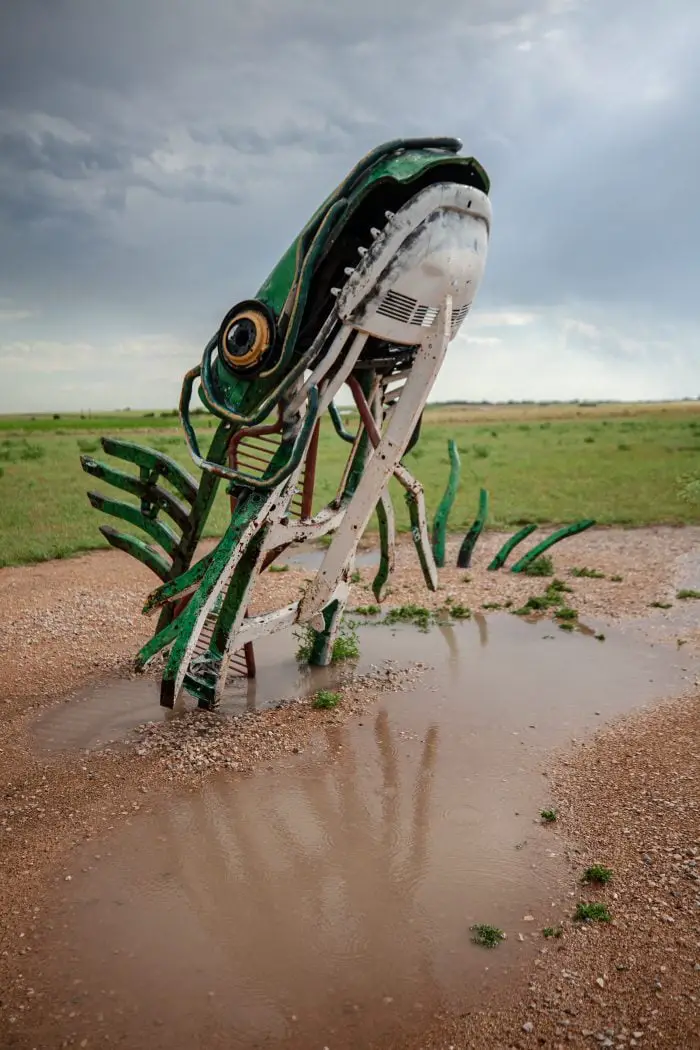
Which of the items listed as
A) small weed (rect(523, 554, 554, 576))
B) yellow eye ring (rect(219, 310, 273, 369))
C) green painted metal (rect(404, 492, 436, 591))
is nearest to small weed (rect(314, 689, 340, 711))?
green painted metal (rect(404, 492, 436, 591))

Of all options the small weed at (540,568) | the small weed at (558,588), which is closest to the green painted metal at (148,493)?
the small weed at (558,588)

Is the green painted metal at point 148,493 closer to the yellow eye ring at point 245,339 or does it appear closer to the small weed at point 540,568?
the yellow eye ring at point 245,339

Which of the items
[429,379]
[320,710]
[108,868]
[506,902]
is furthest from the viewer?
[320,710]

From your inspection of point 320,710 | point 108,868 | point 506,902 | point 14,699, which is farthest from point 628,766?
point 14,699

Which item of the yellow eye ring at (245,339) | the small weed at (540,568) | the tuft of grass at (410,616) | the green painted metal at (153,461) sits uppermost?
the yellow eye ring at (245,339)

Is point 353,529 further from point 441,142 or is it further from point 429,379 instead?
point 441,142

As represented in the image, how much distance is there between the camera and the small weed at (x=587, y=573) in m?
13.5

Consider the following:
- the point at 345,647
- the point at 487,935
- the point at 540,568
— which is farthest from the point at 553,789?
the point at 540,568

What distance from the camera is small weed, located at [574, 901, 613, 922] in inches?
196

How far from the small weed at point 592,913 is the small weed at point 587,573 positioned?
8940 millimetres

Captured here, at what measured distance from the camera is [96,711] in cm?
829

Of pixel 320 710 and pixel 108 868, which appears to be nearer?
pixel 108 868

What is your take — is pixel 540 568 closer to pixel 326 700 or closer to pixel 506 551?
pixel 506 551

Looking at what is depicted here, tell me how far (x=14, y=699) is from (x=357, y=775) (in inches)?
163
